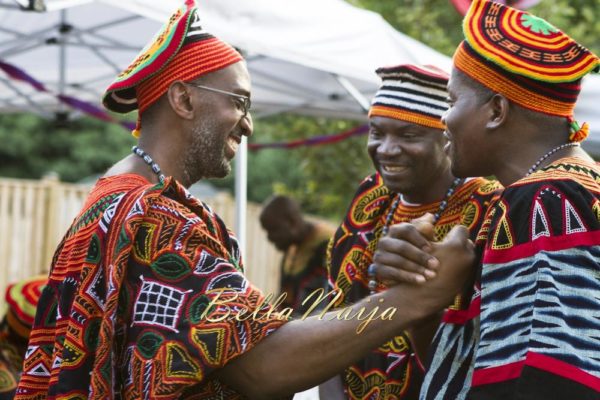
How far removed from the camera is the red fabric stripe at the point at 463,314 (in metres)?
2.40

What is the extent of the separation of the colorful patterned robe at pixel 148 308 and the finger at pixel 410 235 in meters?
0.41

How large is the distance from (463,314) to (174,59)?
1180mm

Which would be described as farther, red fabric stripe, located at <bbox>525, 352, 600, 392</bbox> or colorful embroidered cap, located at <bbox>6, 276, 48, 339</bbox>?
colorful embroidered cap, located at <bbox>6, 276, 48, 339</bbox>

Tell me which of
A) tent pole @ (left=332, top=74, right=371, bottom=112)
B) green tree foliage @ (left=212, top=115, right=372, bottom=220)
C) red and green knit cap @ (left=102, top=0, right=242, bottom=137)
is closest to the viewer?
red and green knit cap @ (left=102, top=0, right=242, bottom=137)

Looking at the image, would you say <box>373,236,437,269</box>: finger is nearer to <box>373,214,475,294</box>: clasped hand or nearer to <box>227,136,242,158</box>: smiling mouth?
<box>373,214,475,294</box>: clasped hand

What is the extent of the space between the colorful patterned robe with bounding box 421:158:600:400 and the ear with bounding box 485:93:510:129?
0.92 feet

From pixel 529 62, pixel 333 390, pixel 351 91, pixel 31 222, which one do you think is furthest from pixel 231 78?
pixel 31 222

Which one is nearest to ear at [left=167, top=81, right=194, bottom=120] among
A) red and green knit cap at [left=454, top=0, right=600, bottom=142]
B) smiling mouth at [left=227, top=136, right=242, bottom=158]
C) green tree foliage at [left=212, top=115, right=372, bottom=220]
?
smiling mouth at [left=227, top=136, right=242, bottom=158]

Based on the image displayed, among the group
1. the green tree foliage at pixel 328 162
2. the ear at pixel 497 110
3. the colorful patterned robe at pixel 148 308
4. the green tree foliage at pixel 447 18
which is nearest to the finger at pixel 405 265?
the colorful patterned robe at pixel 148 308

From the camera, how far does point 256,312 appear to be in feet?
7.82

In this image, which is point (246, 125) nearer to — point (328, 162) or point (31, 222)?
point (328, 162)

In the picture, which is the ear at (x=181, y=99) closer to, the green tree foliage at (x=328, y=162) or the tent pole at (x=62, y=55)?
the tent pole at (x=62, y=55)

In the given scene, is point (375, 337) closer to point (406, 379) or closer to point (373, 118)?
point (406, 379)

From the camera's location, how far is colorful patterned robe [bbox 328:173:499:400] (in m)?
3.45
